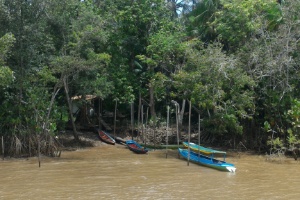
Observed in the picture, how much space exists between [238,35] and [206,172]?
6.56 meters

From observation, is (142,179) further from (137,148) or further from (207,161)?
(137,148)

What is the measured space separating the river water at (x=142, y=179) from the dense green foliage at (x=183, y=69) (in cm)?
117

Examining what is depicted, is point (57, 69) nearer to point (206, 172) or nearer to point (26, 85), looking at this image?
point (26, 85)

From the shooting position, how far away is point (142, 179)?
1209cm

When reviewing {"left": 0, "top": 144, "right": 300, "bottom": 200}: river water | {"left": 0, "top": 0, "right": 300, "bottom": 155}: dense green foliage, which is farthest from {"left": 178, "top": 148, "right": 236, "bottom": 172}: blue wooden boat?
{"left": 0, "top": 0, "right": 300, "bottom": 155}: dense green foliage

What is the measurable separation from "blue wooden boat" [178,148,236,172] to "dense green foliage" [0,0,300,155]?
1923 millimetres

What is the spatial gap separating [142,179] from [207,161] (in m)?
2.88

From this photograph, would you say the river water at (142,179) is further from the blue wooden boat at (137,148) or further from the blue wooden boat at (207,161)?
the blue wooden boat at (137,148)

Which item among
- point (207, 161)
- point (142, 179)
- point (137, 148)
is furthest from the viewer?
point (137, 148)

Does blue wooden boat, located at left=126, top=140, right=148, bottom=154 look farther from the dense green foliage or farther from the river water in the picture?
the dense green foliage

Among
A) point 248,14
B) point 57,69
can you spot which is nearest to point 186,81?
point 248,14

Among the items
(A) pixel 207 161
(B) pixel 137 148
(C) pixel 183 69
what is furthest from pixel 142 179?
(C) pixel 183 69

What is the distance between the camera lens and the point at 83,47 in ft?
56.7

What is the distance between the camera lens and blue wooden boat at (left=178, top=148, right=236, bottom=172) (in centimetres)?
1319
